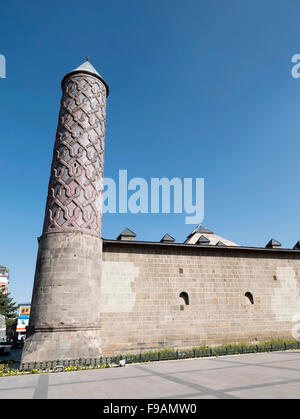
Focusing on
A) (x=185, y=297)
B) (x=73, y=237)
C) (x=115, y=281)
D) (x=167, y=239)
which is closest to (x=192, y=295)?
(x=185, y=297)

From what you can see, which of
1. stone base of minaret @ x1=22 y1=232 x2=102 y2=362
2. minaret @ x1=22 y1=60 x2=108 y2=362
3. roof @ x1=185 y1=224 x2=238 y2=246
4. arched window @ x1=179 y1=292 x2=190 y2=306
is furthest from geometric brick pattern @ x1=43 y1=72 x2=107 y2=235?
roof @ x1=185 y1=224 x2=238 y2=246

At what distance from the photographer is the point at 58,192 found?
13.0 meters

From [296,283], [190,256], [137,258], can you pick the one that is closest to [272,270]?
[296,283]

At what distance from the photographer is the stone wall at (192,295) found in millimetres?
13203

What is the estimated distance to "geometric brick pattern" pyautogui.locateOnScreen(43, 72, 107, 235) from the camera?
12656 mm

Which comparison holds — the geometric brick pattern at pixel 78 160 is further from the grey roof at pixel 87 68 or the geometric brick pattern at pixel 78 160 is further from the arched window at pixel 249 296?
the arched window at pixel 249 296

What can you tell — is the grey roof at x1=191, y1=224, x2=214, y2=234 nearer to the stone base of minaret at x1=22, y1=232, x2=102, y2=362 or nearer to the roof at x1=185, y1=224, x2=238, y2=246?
the roof at x1=185, y1=224, x2=238, y2=246

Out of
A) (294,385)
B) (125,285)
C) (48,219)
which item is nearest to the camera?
(294,385)

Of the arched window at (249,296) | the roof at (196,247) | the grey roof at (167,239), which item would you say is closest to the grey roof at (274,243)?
the roof at (196,247)

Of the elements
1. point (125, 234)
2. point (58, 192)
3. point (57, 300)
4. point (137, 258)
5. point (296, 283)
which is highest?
point (58, 192)
